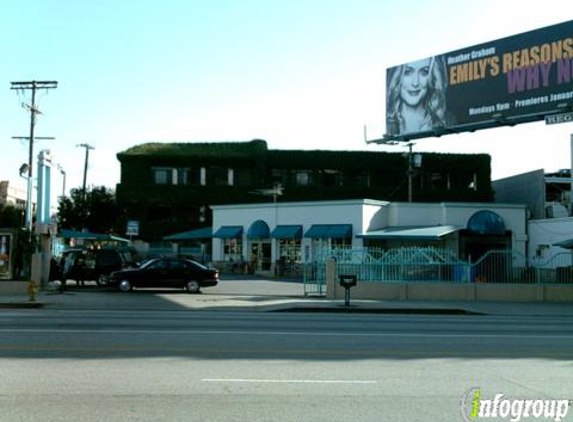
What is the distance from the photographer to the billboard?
1224 inches

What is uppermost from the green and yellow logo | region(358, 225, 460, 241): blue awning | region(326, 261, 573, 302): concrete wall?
region(358, 225, 460, 241): blue awning

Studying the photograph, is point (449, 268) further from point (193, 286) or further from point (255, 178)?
point (255, 178)

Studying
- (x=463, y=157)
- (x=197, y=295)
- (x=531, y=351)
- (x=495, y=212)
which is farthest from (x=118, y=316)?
(x=463, y=157)

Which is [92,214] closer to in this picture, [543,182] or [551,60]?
[543,182]

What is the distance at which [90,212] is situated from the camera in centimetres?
6106

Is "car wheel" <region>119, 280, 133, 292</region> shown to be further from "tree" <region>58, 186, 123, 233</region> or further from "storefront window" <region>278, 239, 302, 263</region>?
"tree" <region>58, 186, 123, 233</region>

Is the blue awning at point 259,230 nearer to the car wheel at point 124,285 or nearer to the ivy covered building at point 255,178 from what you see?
the ivy covered building at point 255,178

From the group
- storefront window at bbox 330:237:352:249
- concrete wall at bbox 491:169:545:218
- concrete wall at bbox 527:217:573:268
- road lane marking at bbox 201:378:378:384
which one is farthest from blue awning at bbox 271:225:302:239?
road lane marking at bbox 201:378:378:384

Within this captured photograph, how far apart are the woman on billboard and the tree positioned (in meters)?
32.5

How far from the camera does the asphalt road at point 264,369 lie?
7172 mm

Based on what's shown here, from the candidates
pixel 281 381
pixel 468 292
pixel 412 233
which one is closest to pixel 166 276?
pixel 468 292

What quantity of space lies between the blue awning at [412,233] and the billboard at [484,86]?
225 inches

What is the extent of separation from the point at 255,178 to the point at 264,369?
54425mm

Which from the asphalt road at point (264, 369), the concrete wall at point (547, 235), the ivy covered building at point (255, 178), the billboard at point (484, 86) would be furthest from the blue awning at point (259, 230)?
the asphalt road at point (264, 369)
